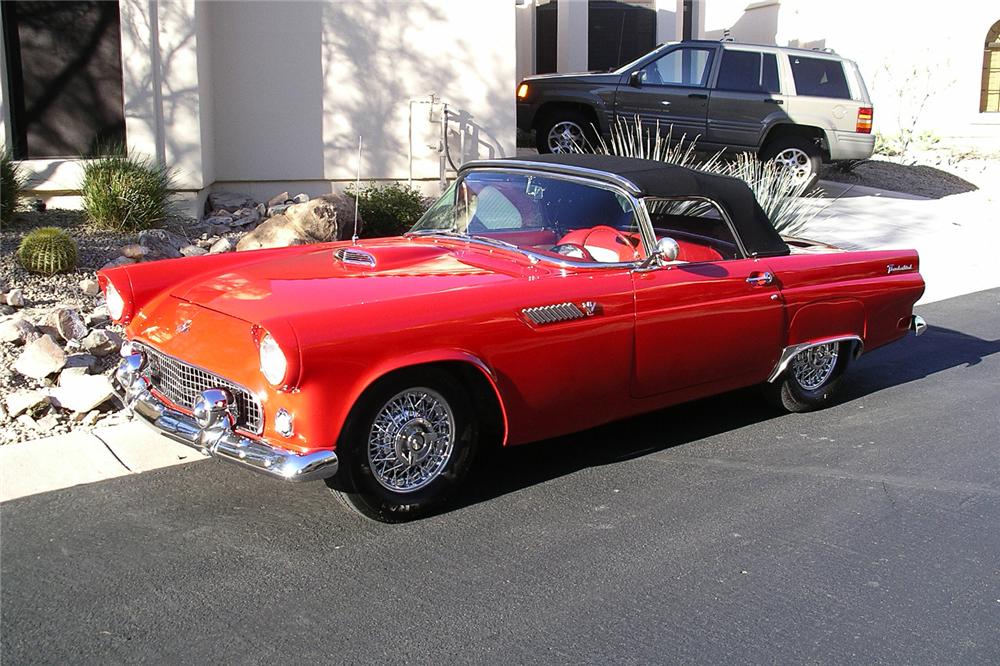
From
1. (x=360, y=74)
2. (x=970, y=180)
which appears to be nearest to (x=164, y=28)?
(x=360, y=74)

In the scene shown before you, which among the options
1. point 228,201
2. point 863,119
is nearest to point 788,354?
point 228,201

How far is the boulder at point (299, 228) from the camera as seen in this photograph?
8742 millimetres

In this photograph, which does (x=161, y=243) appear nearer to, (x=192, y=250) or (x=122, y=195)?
(x=192, y=250)

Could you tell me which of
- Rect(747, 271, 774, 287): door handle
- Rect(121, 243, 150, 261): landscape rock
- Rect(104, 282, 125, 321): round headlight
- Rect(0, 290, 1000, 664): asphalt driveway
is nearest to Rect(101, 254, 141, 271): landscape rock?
Rect(121, 243, 150, 261): landscape rock

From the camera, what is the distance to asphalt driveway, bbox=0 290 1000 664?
3441 mm

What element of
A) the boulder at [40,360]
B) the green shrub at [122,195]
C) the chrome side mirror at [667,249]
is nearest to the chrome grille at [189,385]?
the boulder at [40,360]

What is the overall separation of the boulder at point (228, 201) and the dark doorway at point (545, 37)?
763 centimetres

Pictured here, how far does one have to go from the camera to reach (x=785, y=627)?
11.7 ft

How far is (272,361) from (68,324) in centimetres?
318

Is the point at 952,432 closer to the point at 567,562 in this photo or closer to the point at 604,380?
the point at 604,380

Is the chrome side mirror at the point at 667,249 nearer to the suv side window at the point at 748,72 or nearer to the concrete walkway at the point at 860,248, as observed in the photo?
the concrete walkway at the point at 860,248

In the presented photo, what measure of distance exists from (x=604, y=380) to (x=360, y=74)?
7.78 metres

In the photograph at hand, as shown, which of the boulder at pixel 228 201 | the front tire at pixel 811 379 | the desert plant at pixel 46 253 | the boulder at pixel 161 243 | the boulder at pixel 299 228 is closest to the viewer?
the front tire at pixel 811 379

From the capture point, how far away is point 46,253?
24.4ft
